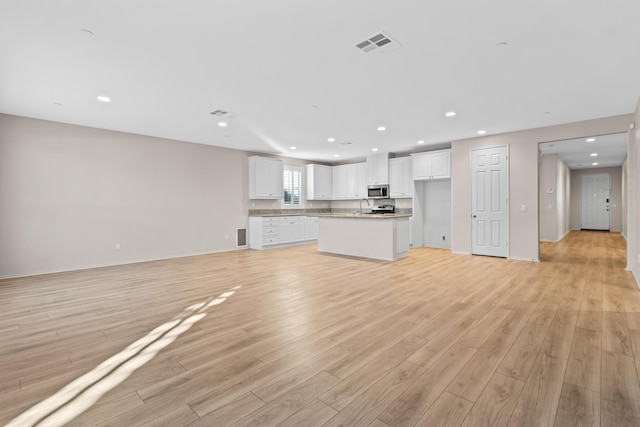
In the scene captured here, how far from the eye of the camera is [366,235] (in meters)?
6.66

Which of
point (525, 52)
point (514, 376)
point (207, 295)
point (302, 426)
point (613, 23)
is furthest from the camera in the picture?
point (207, 295)

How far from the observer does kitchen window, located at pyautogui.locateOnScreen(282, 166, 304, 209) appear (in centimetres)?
945

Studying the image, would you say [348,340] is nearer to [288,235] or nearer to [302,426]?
[302,426]

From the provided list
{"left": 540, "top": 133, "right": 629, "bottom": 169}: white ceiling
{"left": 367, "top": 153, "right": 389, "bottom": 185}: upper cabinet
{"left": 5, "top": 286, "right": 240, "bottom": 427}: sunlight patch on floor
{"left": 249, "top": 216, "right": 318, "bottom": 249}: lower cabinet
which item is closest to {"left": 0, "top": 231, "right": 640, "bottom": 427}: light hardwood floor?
{"left": 5, "top": 286, "right": 240, "bottom": 427}: sunlight patch on floor

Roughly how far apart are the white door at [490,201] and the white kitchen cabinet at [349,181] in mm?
3452

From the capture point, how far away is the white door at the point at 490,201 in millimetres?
6473

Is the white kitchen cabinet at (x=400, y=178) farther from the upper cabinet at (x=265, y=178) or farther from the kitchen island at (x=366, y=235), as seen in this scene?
the upper cabinet at (x=265, y=178)

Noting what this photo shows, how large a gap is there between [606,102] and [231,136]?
6.71 metres

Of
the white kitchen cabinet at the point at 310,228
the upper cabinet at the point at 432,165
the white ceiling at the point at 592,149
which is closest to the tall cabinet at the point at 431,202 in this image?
the upper cabinet at the point at 432,165

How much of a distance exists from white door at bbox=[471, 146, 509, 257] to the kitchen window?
16.7 feet

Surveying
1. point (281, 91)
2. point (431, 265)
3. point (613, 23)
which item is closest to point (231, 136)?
point (281, 91)

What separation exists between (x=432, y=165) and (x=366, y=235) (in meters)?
2.78

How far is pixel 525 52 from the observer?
3084mm

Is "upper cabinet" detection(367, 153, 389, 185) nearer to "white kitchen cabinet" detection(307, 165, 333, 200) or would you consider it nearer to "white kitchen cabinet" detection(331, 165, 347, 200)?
"white kitchen cabinet" detection(331, 165, 347, 200)
